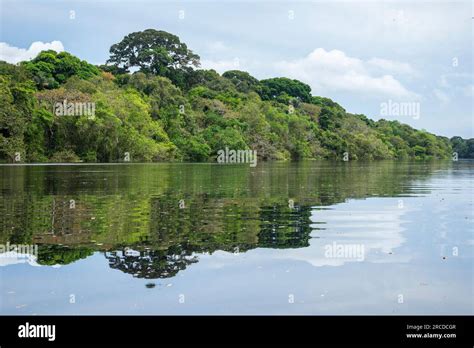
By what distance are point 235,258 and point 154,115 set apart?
74.7m

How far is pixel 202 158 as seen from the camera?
274 ft

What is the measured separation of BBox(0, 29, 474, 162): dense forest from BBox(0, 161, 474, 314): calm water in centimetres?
4447

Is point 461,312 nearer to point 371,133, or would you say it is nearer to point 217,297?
point 217,297

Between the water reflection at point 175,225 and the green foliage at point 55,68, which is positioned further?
the green foliage at point 55,68

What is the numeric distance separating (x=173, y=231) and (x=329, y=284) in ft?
18.3

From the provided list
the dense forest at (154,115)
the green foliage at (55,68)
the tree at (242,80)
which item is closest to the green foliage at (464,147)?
the dense forest at (154,115)

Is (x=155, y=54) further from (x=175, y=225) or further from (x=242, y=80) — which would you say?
(x=175, y=225)

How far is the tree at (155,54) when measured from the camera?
104 m

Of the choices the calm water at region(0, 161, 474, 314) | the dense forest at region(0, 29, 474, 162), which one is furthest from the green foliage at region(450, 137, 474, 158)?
the calm water at region(0, 161, 474, 314)

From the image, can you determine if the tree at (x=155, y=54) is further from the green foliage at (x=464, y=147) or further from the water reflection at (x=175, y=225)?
the green foliage at (x=464, y=147)

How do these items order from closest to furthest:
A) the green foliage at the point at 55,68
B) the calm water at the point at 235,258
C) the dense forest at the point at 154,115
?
the calm water at the point at 235,258
the dense forest at the point at 154,115
the green foliage at the point at 55,68

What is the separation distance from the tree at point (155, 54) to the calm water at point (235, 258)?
86.6 metres

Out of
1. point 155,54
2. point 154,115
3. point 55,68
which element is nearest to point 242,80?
point 155,54

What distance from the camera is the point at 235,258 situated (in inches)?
438
